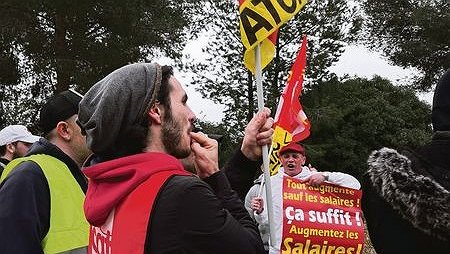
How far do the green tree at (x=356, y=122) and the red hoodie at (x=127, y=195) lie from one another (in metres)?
21.2

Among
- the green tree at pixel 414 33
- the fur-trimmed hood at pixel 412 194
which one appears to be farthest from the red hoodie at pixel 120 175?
the green tree at pixel 414 33

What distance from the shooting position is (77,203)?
9.76 ft

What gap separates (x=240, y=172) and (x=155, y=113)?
0.86m

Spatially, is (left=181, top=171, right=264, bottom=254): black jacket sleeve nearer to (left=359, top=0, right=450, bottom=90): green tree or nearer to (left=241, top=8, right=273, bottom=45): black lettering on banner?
(left=241, top=8, right=273, bottom=45): black lettering on banner

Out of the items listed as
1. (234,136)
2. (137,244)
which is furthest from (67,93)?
(234,136)

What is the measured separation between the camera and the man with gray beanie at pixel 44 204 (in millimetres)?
2695

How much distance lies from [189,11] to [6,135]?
12858mm

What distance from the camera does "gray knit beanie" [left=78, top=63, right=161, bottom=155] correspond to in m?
2.00

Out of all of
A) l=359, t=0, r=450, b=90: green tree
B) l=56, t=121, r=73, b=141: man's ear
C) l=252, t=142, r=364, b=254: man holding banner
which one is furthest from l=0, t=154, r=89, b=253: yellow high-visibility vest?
l=359, t=0, r=450, b=90: green tree

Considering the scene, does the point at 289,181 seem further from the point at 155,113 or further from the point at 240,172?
the point at 155,113

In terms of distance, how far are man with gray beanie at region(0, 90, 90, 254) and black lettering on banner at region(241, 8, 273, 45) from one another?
103cm

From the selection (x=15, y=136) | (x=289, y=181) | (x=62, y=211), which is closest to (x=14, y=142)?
(x=15, y=136)

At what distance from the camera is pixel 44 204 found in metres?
2.82

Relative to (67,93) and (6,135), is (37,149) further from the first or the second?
(6,135)
